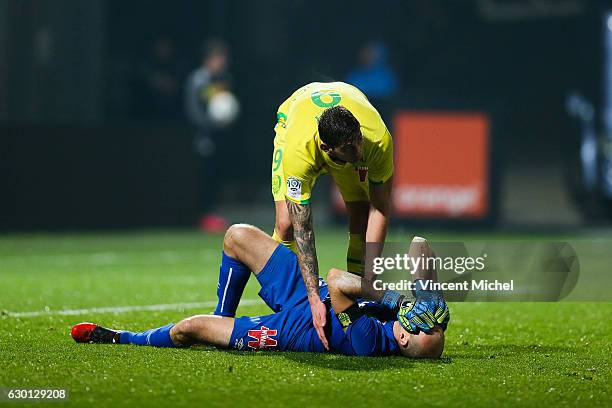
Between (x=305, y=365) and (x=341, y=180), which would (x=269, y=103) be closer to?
(x=341, y=180)

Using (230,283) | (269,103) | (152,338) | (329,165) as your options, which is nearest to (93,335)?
(152,338)

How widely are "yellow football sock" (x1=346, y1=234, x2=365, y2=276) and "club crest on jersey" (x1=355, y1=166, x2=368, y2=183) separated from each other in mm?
668

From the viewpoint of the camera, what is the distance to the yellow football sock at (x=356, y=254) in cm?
891

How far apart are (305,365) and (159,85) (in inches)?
560

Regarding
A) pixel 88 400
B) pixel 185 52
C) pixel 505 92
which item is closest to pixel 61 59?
pixel 185 52

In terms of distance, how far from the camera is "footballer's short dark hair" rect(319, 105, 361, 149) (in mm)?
7262

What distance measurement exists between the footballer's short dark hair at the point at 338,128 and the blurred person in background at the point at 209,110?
12106 mm

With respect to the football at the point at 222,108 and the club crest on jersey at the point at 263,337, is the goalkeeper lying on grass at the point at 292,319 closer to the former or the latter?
the club crest on jersey at the point at 263,337

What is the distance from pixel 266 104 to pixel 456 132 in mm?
4658

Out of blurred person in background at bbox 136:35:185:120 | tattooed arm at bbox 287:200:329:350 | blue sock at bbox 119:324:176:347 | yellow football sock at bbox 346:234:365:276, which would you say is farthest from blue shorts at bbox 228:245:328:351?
blurred person in background at bbox 136:35:185:120

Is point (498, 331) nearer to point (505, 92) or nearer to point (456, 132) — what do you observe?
point (456, 132)

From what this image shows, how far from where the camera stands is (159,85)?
20.8 metres

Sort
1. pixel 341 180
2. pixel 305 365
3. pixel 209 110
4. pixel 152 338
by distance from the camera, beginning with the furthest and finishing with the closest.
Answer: pixel 209 110, pixel 341 180, pixel 152 338, pixel 305 365

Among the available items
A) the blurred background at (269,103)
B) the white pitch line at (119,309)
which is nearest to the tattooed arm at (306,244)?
the white pitch line at (119,309)
